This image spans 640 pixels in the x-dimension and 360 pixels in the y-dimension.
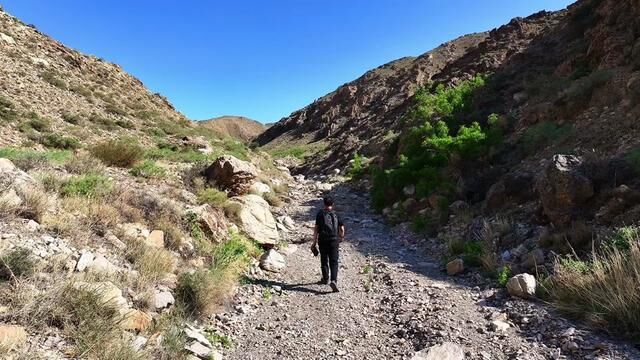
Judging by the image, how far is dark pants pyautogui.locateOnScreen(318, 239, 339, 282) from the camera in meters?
7.25

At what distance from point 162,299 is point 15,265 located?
65.5 inches

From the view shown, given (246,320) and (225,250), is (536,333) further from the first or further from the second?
(225,250)

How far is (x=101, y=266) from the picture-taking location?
5309mm

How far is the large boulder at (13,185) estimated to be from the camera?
18.8 ft

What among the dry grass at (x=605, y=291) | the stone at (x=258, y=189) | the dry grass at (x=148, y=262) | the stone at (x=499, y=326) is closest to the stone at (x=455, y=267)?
the dry grass at (x=605, y=291)

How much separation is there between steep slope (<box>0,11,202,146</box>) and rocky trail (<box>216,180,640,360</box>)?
36.5 feet

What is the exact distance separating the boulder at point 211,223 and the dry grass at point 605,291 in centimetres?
573

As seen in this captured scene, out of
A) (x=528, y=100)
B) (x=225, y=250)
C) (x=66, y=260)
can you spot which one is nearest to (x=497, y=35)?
(x=528, y=100)

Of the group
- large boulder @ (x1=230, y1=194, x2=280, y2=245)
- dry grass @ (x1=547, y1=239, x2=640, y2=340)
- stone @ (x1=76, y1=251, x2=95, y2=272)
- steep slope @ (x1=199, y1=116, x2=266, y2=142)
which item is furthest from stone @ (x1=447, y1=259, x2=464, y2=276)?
steep slope @ (x1=199, y1=116, x2=266, y2=142)

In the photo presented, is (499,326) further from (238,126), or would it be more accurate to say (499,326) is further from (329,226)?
(238,126)

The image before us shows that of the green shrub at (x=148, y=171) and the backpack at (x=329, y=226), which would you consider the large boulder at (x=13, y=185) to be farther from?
the backpack at (x=329, y=226)

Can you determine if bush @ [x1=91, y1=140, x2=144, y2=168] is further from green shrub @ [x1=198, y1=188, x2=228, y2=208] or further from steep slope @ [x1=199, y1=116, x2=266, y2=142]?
steep slope @ [x1=199, y1=116, x2=266, y2=142]

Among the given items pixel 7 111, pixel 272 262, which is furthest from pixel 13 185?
pixel 7 111

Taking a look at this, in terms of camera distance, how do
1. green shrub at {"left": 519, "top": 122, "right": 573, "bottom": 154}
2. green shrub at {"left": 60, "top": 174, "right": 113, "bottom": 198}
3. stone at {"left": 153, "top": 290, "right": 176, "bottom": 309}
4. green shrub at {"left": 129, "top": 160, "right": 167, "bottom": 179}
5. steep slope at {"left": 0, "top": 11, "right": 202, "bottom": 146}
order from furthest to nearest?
steep slope at {"left": 0, "top": 11, "right": 202, "bottom": 146} < green shrub at {"left": 129, "top": 160, "right": 167, "bottom": 179} < green shrub at {"left": 519, "top": 122, "right": 573, "bottom": 154} < green shrub at {"left": 60, "top": 174, "right": 113, "bottom": 198} < stone at {"left": 153, "top": 290, "right": 176, "bottom": 309}
